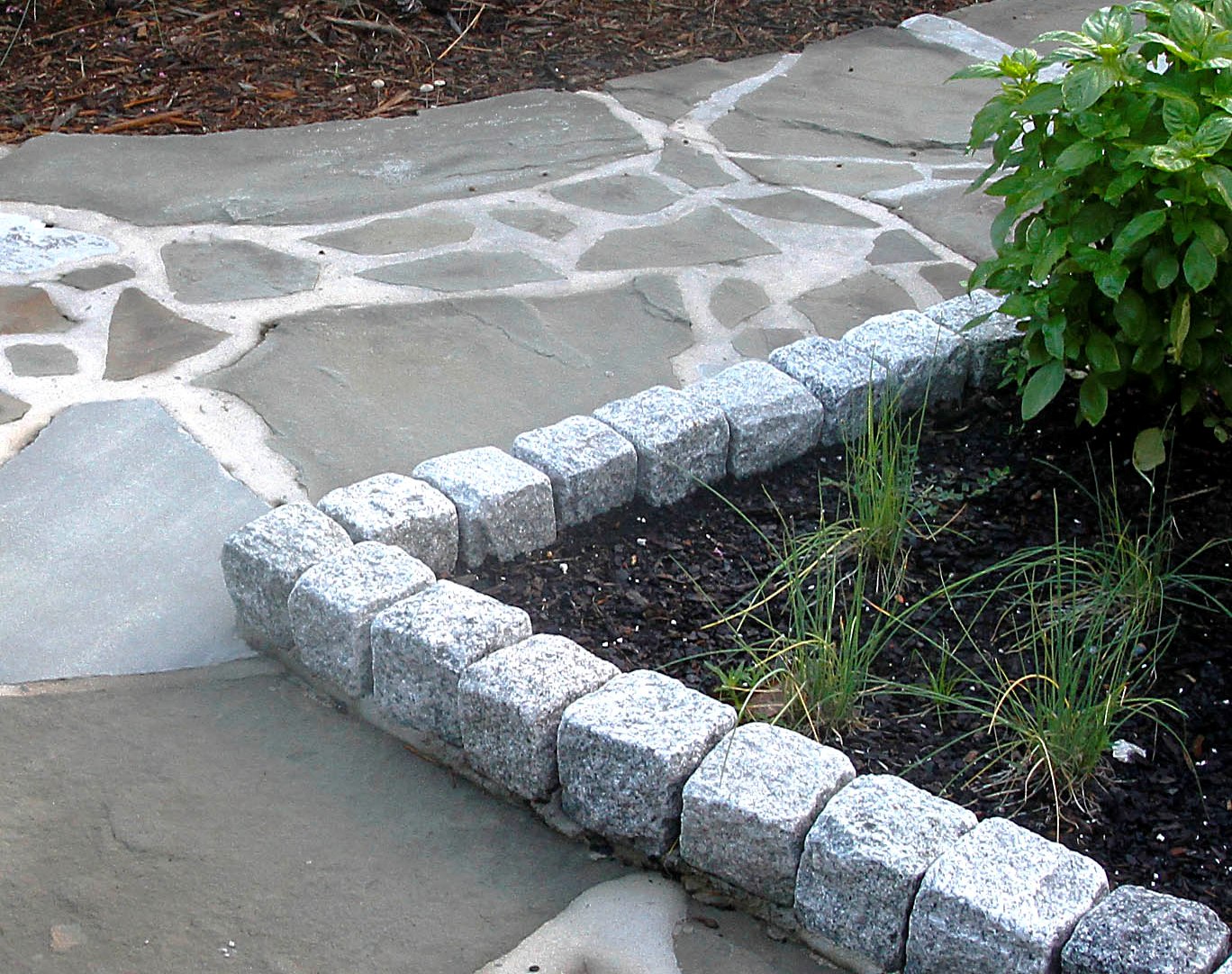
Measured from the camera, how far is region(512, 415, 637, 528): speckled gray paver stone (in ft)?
10.9

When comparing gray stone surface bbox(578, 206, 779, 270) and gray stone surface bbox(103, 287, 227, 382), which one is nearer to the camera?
gray stone surface bbox(103, 287, 227, 382)

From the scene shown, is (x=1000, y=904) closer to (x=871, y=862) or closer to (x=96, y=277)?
(x=871, y=862)

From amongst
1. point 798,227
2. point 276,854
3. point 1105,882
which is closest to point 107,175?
point 798,227

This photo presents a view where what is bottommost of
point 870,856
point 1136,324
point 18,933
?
point 18,933

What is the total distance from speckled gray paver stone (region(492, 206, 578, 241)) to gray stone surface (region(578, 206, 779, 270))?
5.6 inches

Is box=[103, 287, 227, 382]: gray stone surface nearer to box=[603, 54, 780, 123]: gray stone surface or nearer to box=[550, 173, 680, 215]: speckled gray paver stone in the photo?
box=[550, 173, 680, 215]: speckled gray paver stone

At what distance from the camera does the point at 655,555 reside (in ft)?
10.8

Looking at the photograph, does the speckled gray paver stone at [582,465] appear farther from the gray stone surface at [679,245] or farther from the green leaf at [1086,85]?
the gray stone surface at [679,245]

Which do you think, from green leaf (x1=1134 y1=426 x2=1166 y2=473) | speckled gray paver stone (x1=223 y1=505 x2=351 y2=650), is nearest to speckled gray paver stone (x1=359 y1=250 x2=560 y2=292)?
speckled gray paver stone (x1=223 y1=505 x2=351 y2=650)

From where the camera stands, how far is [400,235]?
480 centimetres

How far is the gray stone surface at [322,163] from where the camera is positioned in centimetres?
496

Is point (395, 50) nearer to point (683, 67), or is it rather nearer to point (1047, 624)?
point (683, 67)

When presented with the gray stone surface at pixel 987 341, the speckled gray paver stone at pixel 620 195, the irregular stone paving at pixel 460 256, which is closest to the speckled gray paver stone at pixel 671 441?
the irregular stone paving at pixel 460 256

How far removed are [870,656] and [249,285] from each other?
94.8 inches
